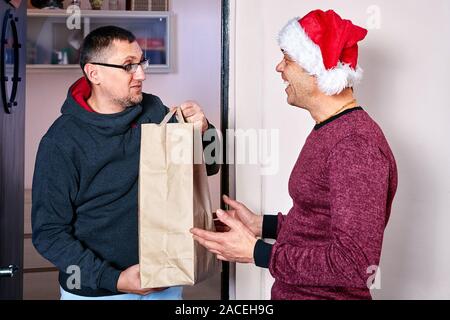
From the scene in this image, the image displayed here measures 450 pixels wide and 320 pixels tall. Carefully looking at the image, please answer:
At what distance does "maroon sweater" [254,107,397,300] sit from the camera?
1.08 meters

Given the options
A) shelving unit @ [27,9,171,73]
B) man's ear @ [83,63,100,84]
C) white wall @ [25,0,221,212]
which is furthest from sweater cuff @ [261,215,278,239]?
shelving unit @ [27,9,171,73]

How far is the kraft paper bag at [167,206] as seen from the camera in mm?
1282

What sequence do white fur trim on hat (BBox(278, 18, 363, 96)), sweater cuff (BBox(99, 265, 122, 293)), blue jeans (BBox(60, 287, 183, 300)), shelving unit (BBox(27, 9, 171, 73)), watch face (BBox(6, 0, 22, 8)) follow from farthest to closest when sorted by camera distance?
shelving unit (BBox(27, 9, 171, 73))
watch face (BBox(6, 0, 22, 8))
blue jeans (BBox(60, 287, 183, 300))
sweater cuff (BBox(99, 265, 122, 293))
white fur trim on hat (BBox(278, 18, 363, 96))

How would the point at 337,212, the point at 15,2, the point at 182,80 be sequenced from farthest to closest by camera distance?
the point at 182,80 < the point at 15,2 < the point at 337,212

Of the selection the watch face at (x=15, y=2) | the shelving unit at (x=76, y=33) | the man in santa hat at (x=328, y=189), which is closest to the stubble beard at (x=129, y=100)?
the man in santa hat at (x=328, y=189)

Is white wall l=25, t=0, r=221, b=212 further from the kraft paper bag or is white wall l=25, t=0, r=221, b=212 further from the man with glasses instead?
the kraft paper bag

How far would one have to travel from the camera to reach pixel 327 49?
1244 millimetres

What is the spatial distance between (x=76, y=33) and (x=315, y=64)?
107 inches

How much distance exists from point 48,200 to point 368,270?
72 cm

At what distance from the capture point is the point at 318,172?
118 cm

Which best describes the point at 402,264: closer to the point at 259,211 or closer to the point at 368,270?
the point at 259,211

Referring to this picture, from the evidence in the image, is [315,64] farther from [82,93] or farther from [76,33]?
[76,33]

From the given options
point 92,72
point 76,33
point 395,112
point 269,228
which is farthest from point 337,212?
point 76,33

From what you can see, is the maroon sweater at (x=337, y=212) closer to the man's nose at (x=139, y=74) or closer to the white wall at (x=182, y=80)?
the man's nose at (x=139, y=74)
